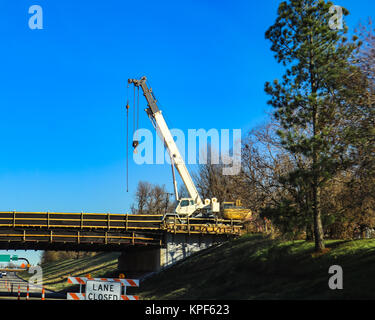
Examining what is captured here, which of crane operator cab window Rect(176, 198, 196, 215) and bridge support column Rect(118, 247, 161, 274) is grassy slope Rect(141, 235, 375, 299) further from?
crane operator cab window Rect(176, 198, 196, 215)

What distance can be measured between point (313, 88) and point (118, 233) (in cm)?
2448

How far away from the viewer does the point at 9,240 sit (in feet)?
141

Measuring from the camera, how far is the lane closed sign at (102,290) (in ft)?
55.1

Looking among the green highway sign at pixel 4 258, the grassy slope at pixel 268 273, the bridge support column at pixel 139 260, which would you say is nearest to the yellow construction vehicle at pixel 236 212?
the grassy slope at pixel 268 273

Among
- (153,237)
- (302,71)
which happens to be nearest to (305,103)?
(302,71)

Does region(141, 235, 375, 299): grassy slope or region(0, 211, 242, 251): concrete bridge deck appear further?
region(0, 211, 242, 251): concrete bridge deck

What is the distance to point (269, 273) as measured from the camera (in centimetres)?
2909

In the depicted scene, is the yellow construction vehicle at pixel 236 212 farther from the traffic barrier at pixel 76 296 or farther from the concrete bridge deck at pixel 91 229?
the traffic barrier at pixel 76 296

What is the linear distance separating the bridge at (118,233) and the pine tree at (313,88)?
817 inches

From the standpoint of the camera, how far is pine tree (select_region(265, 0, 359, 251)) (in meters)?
24.9

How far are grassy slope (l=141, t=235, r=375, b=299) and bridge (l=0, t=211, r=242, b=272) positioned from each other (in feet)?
13.1

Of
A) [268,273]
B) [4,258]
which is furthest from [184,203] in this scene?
[4,258]

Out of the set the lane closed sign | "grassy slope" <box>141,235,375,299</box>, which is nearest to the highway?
"grassy slope" <box>141,235,375,299</box>
